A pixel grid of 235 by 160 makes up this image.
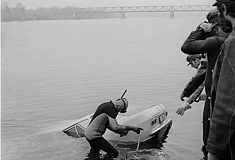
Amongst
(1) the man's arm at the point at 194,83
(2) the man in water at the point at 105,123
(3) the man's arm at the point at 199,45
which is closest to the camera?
(3) the man's arm at the point at 199,45

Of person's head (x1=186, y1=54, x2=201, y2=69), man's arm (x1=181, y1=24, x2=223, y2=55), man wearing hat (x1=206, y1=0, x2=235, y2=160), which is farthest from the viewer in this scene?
person's head (x1=186, y1=54, x2=201, y2=69)

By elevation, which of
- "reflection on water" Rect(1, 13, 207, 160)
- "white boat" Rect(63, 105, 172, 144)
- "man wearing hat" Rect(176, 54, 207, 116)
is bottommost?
"reflection on water" Rect(1, 13, 207, 160)

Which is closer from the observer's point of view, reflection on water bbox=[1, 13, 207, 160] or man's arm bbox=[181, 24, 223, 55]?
man's arm bbox=[181, 24, 223, 55]

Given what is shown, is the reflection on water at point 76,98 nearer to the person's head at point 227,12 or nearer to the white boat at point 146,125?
the white boat at point 146,125

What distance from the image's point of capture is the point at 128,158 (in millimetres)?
9016

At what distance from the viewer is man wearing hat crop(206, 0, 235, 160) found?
2545 mm

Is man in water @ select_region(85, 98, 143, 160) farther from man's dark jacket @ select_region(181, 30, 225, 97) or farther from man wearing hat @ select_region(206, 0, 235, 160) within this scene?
man wearing hat @ select_region(206, 0, 235, 160)

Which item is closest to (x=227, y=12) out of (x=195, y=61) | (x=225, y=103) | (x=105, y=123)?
(x=225, y=103)

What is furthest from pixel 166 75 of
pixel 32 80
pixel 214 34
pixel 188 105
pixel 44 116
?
pixel 214 34

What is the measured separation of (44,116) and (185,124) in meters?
5.31

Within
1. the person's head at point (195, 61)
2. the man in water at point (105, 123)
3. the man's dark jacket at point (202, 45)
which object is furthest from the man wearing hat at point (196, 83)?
the man in water at point (105, 123)

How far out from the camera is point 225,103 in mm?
2564

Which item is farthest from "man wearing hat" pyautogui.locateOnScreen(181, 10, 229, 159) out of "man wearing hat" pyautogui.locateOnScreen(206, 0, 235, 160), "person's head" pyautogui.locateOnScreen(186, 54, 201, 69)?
"person's head" pyautogui.locateOnScreen(186, 54, 201, 69)

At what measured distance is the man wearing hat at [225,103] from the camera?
254cm
